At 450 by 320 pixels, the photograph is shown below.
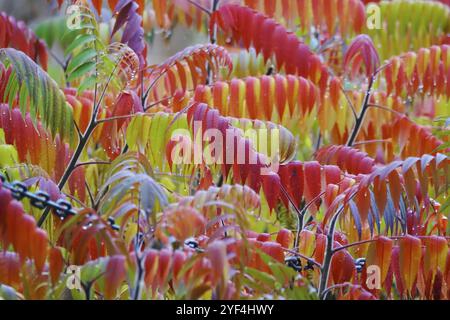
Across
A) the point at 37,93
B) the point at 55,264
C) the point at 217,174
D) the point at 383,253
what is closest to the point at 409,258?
the point at 383,253

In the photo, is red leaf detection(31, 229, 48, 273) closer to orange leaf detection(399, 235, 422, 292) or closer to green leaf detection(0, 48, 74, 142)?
green leaf detection(0, 48, 74, 142)

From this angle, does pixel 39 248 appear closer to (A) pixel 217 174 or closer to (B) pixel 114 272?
(B) pixel 114 272

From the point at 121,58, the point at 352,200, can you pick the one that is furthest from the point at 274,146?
the point at 121,58

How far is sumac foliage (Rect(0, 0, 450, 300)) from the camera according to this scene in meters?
2.32

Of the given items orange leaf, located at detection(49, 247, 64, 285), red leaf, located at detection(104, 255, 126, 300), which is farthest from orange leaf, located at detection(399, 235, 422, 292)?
orange leaf, located at detection(49, 247, 64, 285)

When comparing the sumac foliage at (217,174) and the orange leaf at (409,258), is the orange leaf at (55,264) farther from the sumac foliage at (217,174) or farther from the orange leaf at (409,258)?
the orange leaf at (409,258)

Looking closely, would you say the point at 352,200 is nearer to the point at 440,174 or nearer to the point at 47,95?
the point at 440,174

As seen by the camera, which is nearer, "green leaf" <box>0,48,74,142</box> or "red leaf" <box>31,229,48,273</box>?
"red leaf" <box>31,229,48,273</box>

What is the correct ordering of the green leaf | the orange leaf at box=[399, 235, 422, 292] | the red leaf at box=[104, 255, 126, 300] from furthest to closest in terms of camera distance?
the green leaf < the orange leaf at box=[399, 235, 422, 292] < the red leaf at box=[104, 255, 126, 300]

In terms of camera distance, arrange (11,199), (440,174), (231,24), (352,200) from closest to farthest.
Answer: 1. (11,199)
2. (352,200)
3. (440,174)
4. (231,24)

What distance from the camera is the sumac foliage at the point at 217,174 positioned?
7.61 ft

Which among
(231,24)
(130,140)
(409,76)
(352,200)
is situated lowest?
(352,200)
